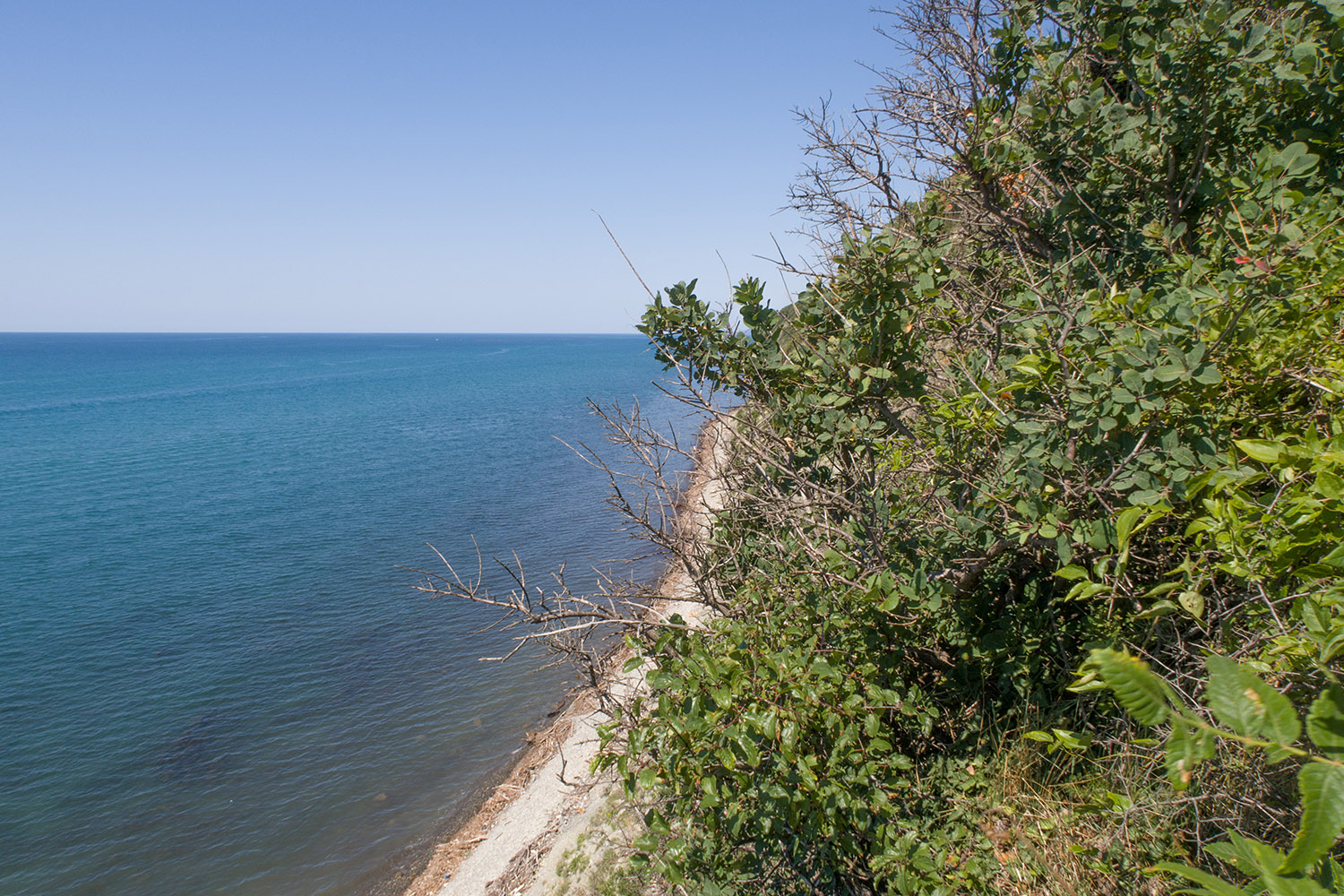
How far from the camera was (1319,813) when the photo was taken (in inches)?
37.1

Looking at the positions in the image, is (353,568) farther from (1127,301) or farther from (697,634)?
(1127,301)

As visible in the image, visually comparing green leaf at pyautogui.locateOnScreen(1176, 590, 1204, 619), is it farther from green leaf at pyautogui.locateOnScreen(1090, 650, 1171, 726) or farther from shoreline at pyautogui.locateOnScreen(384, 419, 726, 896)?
shoreline at pyautogui.locateOnScreen(384, 419, 726, 896)

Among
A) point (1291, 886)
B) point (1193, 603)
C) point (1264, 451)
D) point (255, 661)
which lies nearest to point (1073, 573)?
point (1193, 603)

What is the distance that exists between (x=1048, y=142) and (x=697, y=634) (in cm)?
371

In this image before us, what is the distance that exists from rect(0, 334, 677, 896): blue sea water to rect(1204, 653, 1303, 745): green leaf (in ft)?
40.3

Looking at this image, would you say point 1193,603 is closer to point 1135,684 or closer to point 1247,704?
point 1247,704

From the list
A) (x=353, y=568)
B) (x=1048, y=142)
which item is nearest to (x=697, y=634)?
(x=1048, y=142)

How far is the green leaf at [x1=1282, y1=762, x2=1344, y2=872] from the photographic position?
0.92 metres

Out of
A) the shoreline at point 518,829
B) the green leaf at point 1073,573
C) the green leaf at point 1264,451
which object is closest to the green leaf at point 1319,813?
the green leaf at point 1264,451

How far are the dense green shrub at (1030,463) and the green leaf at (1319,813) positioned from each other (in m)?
1.14

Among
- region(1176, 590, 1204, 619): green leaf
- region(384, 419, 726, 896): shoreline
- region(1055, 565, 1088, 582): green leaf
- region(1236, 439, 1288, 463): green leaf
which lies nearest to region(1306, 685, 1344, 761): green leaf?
region(1236, 439, 1288, 463): green leaf

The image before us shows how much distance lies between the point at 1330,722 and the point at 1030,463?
2299mm

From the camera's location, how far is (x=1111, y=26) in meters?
4.34

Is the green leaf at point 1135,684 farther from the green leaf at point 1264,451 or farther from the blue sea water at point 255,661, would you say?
the blue sea water at point 255,661
